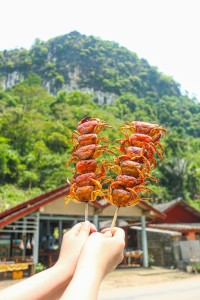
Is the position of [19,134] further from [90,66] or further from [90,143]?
[90,66]

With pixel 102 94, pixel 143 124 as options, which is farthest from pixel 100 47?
pixel 143 124

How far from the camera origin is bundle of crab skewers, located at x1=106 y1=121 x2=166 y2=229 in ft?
5.83

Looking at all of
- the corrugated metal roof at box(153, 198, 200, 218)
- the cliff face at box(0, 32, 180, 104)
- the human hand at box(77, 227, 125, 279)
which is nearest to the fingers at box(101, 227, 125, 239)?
the human hand at box(77, 227, 125, 279)

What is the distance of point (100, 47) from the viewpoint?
11862 centimetres

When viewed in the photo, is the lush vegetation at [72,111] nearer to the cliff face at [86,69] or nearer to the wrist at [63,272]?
the cliff face at [86,69]

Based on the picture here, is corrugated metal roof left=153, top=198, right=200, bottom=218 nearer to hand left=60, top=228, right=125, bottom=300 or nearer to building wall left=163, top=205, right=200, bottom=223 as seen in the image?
building wall left=163, top=205, right=200, bottom=223

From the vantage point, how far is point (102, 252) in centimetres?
138

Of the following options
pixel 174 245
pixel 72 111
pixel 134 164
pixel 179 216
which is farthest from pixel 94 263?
pixel 72 111

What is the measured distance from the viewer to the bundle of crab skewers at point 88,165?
186 centimetres

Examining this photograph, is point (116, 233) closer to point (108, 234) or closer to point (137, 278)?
point (108, 234)

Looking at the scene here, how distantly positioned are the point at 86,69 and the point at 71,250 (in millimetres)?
111102

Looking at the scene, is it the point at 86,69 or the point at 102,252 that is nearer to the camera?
the point at 102,252

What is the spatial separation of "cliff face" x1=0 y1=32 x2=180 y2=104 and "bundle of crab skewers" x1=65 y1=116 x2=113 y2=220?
93.9m

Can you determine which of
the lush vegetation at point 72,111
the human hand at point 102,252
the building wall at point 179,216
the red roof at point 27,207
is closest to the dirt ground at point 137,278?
the red roof at point 27,207
